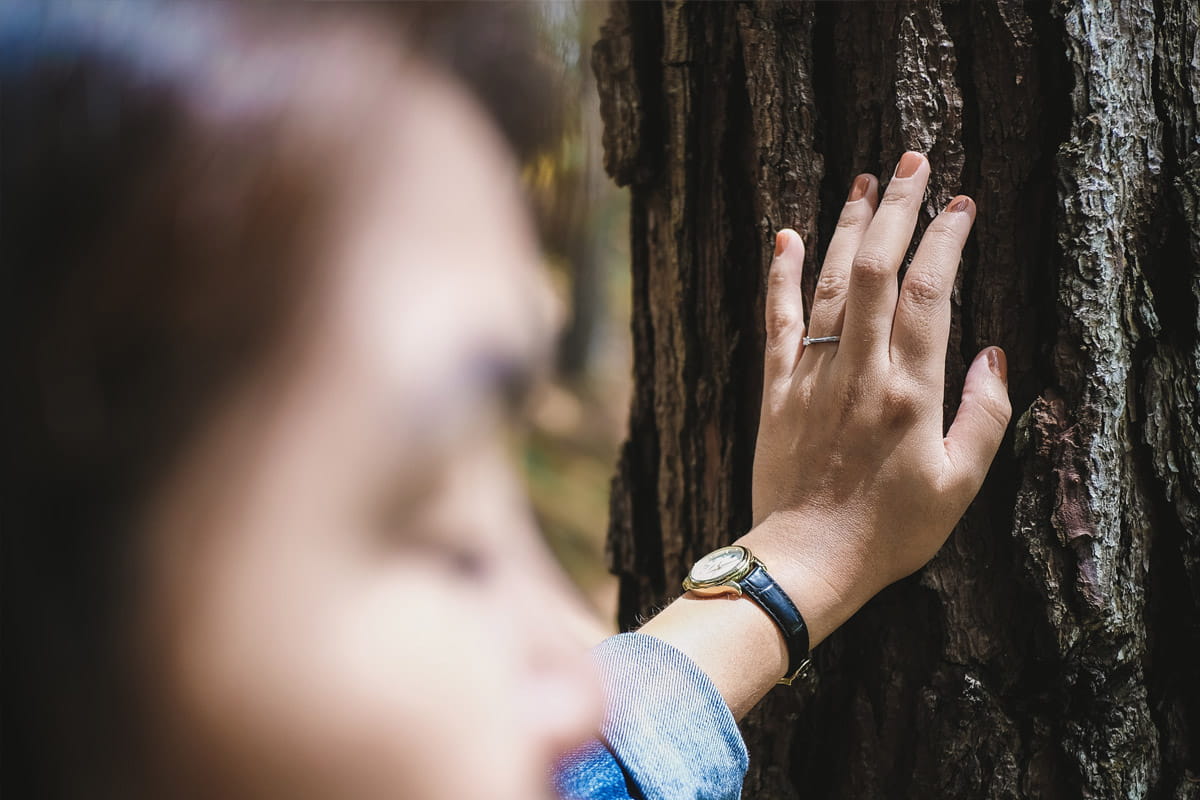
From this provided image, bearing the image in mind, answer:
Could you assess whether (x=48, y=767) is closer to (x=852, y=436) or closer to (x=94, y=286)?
(x=94, y=286)

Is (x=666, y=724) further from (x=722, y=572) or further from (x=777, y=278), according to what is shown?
(x=777, y=278)

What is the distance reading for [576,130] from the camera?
2.35ft

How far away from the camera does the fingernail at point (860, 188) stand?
1.04 m

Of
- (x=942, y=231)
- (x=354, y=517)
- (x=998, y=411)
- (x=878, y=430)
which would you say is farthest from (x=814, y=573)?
(x=354, y=517)

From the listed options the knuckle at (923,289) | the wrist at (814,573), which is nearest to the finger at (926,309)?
the knuckle at (923,289)

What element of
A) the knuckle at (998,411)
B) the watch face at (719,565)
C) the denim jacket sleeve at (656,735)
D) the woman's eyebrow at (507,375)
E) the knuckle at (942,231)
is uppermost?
the knuckle at (942,231)

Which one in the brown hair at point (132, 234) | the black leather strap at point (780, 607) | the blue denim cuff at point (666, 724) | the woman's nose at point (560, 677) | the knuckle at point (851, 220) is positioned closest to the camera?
the brown hair at point (132, 234)

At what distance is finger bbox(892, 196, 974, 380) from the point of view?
0.94m

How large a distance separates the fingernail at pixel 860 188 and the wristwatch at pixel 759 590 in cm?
45

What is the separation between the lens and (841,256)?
1012mm

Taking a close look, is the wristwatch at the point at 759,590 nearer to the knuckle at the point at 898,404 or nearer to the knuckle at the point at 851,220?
the knuckle at the point at 898,404

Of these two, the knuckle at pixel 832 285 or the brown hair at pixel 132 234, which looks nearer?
the brown hair at pixel 132 234

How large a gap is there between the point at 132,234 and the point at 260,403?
0.39ft

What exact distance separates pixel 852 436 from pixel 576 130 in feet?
1.49
